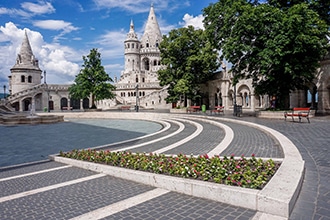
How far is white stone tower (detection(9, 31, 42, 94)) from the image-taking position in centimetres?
6125

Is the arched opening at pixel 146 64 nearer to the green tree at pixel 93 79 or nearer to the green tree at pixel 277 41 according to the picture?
the green tree at pixel 93 79

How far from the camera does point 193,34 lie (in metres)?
35.6

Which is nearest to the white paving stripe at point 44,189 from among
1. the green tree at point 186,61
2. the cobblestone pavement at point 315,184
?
the cobblestone pavement at point 315,184

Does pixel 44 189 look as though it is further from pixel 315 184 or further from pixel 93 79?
pixel 93 79

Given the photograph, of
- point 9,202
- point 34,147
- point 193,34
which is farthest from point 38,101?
point 9,202

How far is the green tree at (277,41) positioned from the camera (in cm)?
1698

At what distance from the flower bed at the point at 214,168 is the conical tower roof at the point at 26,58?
6595 centimetres

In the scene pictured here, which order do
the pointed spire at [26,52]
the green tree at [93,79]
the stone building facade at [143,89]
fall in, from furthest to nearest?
1. the pointed spire at [26,52]
2. the green tree at [93,79]
3. the stone building facade at [143,89]

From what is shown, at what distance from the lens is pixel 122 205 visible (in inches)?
179

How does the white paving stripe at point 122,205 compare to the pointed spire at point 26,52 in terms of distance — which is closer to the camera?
the white paving stripe at point 122,205

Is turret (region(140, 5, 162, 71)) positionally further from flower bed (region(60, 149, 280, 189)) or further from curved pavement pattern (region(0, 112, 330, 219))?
curved pavement pattern (region(0, 112, 330, 219))

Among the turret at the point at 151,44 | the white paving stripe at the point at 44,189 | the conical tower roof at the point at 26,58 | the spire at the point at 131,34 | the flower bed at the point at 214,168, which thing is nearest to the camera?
the flower bed at the point at 214,168

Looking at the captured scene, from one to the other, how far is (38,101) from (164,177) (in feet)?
202

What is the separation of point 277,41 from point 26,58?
210 feet
